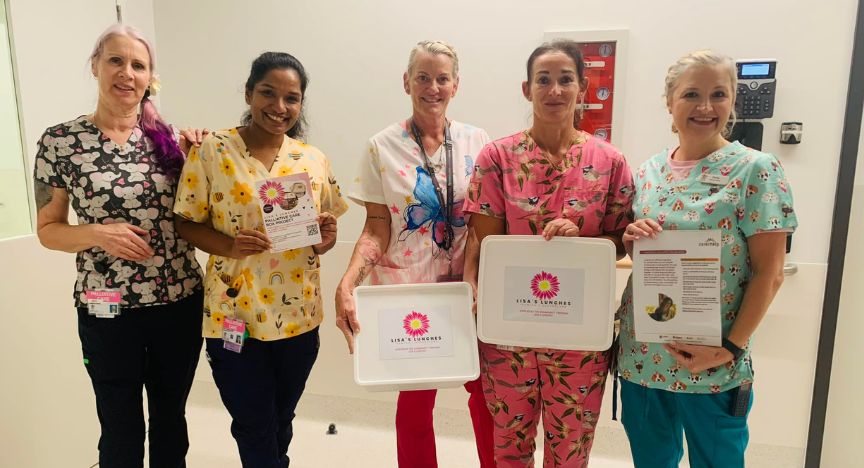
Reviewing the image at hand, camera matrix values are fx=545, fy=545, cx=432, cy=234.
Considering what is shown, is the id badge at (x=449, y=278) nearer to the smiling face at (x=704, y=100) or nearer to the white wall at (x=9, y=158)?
the smiling face at (x=704, y=100)

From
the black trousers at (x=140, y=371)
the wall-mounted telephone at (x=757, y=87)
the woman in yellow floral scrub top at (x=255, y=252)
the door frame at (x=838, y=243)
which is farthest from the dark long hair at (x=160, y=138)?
the door frame at (x=838, y=243)

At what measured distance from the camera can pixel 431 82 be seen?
1688 mm

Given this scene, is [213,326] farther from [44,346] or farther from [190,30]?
[190,30]

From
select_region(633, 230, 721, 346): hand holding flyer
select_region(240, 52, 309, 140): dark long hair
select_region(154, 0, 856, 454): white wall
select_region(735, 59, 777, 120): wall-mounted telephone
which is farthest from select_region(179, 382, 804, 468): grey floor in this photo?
select_region(240, 52, 309, 140): dark long hair

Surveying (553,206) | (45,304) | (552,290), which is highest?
(553,206)

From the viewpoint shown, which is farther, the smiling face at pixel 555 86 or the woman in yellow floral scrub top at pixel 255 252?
the woman in yellow floral scrub top at pixel 255 252

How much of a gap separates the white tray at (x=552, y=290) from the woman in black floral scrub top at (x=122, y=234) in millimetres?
1003

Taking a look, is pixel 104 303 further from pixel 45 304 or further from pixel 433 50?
pixel 433 50

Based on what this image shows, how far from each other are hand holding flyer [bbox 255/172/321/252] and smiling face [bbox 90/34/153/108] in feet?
1.66

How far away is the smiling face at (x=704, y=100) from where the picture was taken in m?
1.35

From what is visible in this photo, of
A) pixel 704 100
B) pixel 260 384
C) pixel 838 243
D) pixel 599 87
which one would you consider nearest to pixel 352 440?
pixel 260 384

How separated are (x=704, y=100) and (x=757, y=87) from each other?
1.04m

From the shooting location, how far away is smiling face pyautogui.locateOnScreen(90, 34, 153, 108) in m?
1.60

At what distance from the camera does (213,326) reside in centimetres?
165
